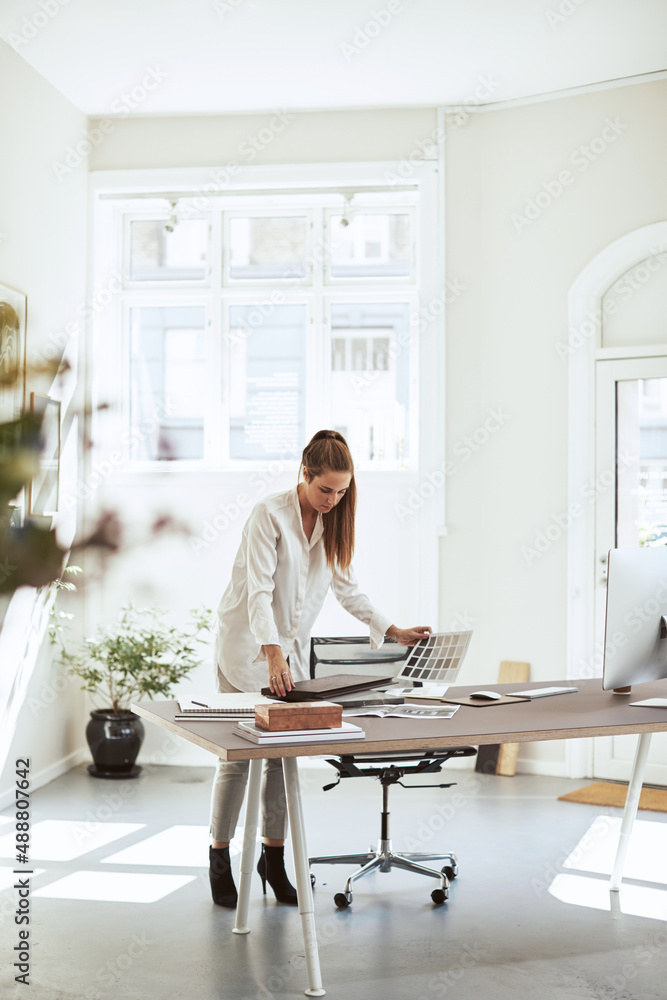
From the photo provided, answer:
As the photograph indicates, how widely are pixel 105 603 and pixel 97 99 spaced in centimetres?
283

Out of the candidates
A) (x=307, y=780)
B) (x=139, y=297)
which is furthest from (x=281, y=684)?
(x=139, y=297)

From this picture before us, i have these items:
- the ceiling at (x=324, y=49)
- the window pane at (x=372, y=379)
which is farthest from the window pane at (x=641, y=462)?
the ceiling at (x=324, y=49)

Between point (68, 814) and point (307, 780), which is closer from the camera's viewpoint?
point (68, 814)

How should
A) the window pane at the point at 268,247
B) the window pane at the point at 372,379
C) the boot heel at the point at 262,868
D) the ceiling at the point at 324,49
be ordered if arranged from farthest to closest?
the window pane at the point at 268,247
the window pane at the point at 372,379
the ceiling at the point at 324,49
the boot heel at the point at 262,868

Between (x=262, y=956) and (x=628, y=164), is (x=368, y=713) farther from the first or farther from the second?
(x=628, y=164)

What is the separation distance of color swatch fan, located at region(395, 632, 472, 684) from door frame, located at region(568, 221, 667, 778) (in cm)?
216

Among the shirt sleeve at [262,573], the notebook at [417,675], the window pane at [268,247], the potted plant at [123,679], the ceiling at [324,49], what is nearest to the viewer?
the notebook at [417,675]

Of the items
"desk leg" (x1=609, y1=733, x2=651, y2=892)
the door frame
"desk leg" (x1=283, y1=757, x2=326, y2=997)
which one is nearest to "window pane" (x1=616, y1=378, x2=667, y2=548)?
the door frame

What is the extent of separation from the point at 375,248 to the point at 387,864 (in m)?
3.59

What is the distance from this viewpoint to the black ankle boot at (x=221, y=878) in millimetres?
3209

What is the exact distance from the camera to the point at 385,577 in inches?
212

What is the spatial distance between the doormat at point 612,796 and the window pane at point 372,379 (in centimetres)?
205

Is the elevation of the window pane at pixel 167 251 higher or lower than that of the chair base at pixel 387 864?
higher

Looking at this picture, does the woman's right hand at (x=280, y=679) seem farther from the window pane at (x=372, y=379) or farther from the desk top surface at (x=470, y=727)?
the window pane at (x=372, y=379)
